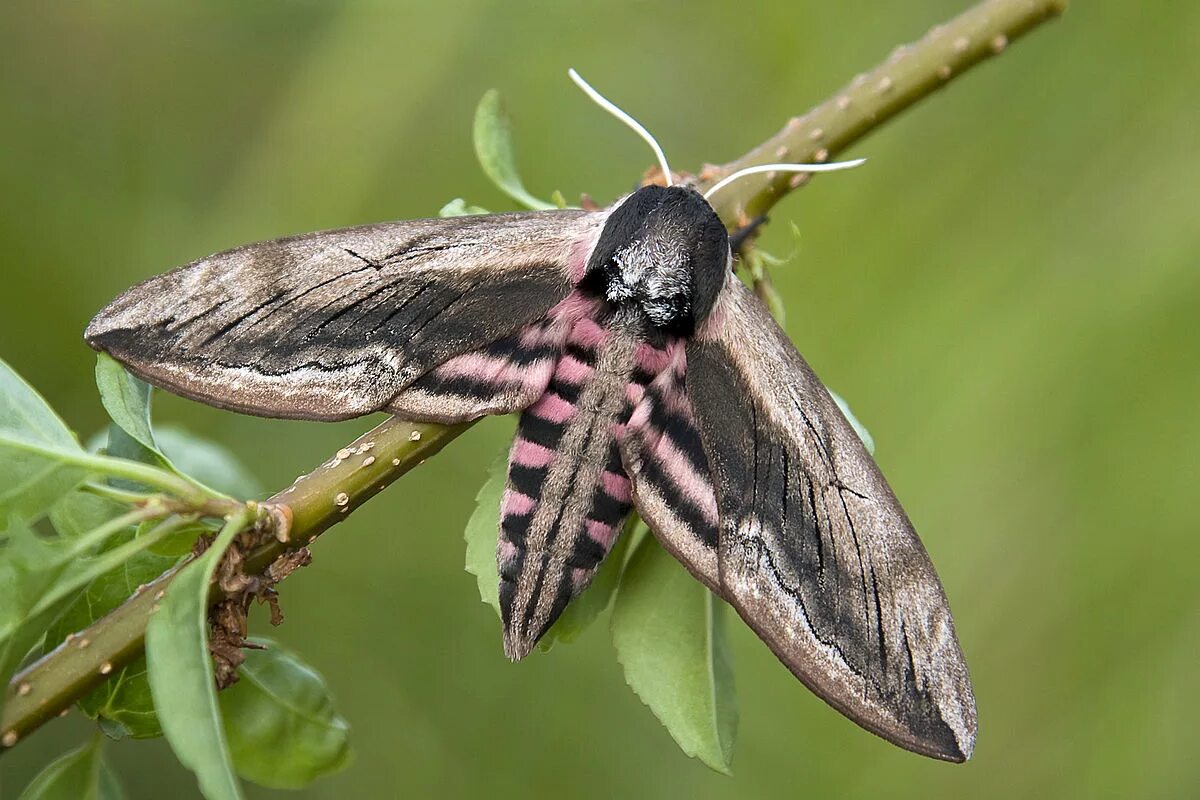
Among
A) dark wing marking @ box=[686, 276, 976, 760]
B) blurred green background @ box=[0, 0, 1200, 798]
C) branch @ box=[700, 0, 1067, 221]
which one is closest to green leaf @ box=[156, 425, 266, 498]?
dark wing marking @ box=[686, 276, 976, 760]

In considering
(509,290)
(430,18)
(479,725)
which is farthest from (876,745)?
(430,18)

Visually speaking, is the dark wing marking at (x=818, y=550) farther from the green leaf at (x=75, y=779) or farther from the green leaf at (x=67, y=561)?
the green leaf at (x=75, y=779)

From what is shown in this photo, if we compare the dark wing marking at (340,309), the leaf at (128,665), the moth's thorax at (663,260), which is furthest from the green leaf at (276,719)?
the moth's thorax at (663,260)

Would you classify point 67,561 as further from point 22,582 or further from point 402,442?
point 402,442

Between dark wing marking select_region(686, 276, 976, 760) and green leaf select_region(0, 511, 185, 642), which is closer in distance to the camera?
green leaf select_region(0, 511, 185, 642)

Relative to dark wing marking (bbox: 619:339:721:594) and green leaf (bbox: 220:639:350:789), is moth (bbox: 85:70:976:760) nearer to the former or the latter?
dark wing marking (bbox: 619:339:721:594)
